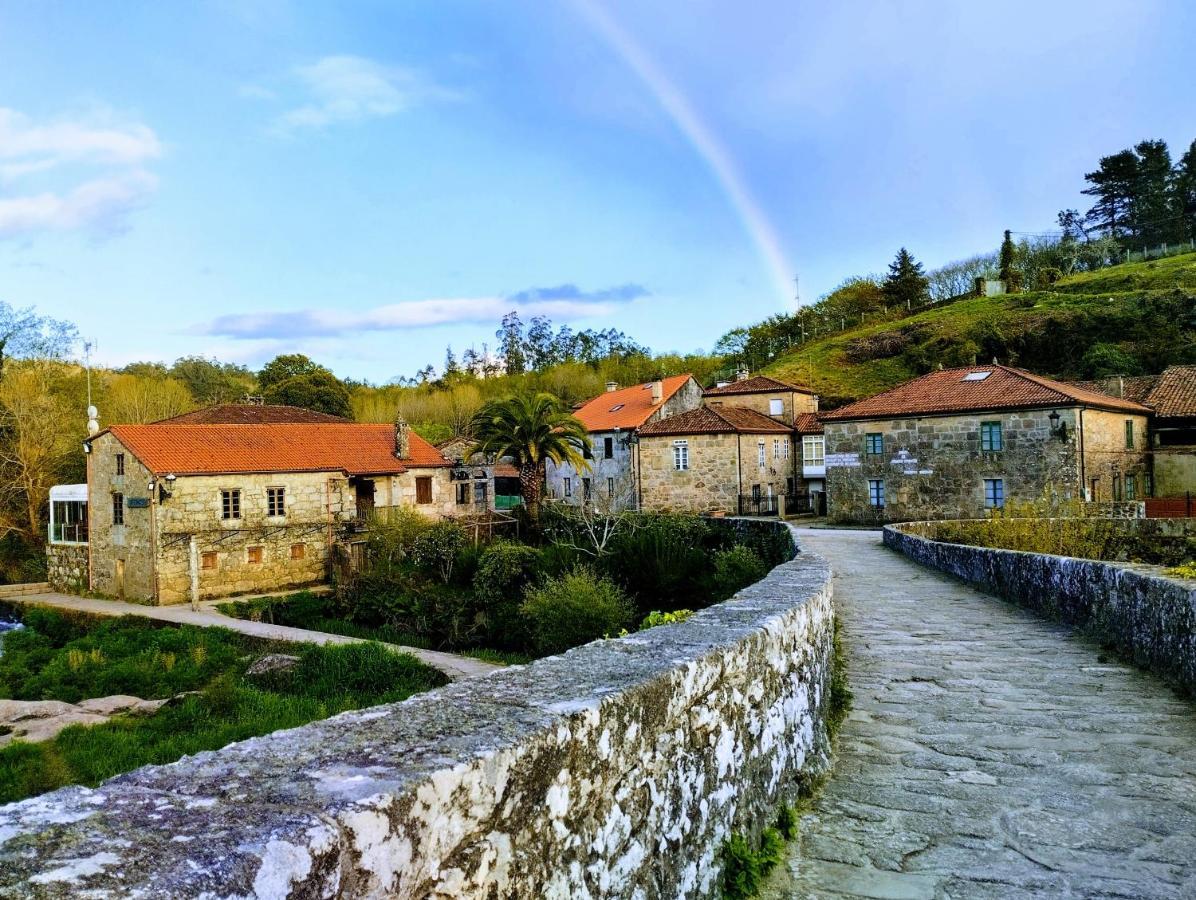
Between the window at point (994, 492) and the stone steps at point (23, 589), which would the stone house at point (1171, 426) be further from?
the stone steps at point (23, 589)

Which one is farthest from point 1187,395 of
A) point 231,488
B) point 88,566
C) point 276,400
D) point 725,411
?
point 276,400

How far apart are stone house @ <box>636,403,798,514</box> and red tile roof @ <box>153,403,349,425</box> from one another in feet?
61.7

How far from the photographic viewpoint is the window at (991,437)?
30344mm

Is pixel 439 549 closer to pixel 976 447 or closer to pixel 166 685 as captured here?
pixel 166 685

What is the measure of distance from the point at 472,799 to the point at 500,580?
80.9ft

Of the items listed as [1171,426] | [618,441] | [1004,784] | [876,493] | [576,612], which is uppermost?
[618,441]

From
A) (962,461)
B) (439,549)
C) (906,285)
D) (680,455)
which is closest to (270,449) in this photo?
(439,549)

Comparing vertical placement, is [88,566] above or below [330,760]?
below

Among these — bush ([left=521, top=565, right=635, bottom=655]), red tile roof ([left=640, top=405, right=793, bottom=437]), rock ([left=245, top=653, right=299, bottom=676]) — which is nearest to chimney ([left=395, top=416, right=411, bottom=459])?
red tile roof ([left=640, top=405, right=793, bottom=437])

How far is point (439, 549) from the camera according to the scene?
29328mm

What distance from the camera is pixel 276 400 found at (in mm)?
64000

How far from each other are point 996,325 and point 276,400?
54028 mm

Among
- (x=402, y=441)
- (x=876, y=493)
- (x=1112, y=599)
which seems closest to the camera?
(x=1112, y=599)

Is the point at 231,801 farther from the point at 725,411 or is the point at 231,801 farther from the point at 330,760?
the point at 725,411
